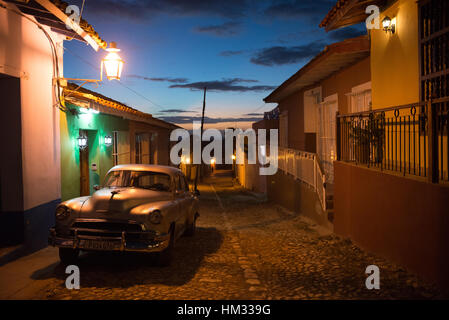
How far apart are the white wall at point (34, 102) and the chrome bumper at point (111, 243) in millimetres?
1742

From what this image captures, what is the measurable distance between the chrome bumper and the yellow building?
11.6ft

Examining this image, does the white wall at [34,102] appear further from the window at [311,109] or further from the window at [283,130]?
the window at [283,130]

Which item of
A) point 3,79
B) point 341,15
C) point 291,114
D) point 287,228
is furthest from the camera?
point 291,114

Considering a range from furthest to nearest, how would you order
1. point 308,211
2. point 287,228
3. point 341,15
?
point 308,211
point 287,228
point 341,15

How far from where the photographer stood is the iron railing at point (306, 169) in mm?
9414

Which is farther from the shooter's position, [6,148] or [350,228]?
[350,228]

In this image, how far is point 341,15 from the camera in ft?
27.3

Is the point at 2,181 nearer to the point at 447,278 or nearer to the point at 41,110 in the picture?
the point at 41,110

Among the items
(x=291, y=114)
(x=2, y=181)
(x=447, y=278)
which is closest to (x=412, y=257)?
(x=447, y=278)

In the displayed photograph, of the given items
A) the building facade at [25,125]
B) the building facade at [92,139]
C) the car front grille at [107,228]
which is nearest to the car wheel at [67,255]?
the car front grille at [107,228]

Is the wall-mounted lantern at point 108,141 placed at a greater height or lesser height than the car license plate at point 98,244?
greater

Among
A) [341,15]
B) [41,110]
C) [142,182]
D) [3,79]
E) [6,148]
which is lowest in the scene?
[142,182]

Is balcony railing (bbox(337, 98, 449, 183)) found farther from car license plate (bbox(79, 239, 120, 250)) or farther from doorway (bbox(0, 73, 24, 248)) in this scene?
doorway (bbox(0, 73, 24, 248))
